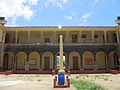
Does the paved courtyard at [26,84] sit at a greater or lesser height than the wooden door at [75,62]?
lesser

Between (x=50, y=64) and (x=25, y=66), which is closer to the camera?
(x=25, y=66)

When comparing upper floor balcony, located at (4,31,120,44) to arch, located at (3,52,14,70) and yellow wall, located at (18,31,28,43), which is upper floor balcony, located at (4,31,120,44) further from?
arch, located at (3,52,14,70)

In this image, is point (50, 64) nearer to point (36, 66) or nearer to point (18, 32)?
point (36, 66)

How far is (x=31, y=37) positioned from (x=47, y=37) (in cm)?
272

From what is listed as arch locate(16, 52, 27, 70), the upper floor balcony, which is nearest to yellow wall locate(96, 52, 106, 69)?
the upper floor balcony

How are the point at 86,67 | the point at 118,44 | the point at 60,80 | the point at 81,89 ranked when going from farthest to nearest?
the point at 86,67 → the point at 118,44 → the point at 60,80 → the point at 81,89

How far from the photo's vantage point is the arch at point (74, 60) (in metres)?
22.0

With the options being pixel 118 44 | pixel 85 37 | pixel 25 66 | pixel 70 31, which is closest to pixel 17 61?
pixel 25 66

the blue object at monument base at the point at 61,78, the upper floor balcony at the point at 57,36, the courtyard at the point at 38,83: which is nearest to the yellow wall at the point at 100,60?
the upper floor balcony at the point at 57,36

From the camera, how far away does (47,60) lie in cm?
2216

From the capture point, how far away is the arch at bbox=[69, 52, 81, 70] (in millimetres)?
21998

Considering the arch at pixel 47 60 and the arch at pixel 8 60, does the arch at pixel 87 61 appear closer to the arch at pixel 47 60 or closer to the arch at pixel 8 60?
the arch at pixel 47 60

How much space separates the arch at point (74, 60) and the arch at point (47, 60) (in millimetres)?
3107

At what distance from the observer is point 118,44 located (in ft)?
66.3
